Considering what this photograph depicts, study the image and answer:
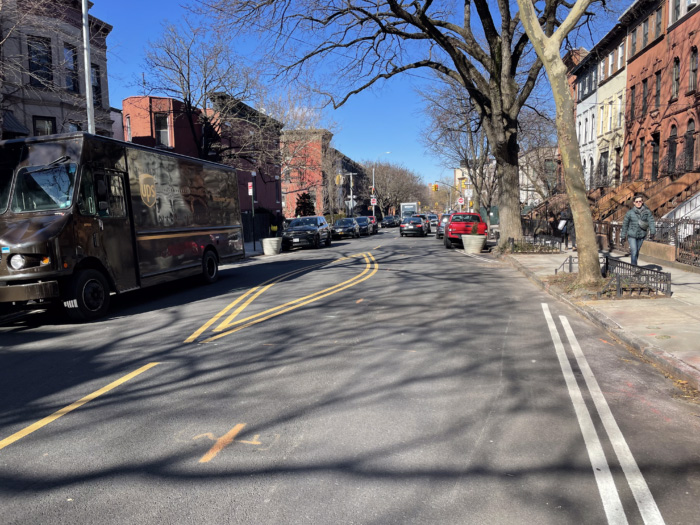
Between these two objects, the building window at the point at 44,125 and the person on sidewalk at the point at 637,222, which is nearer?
the person on sidewalk at the point at 637,222

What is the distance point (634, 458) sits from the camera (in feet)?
12.7

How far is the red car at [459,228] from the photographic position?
2625 centimetres

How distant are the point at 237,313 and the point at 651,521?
7533 mm

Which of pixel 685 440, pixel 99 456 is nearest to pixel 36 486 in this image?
pixel 99 456

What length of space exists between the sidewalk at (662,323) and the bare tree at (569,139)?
0.92 metres

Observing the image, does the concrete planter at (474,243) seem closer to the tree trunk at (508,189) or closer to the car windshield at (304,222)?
the tree trunk at (508,189)

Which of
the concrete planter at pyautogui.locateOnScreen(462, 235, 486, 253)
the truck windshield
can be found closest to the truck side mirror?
the truck windshield

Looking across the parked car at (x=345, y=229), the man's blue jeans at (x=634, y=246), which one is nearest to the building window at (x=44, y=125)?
the parked car at (x=345, y=229)

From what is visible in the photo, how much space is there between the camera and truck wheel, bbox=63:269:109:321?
8.98m

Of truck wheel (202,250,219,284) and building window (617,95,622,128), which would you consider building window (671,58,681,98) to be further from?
truck wheel (202,250,219,284)

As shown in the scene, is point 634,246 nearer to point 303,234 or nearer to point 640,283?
point 640,283

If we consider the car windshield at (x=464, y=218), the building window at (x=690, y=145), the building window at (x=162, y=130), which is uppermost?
the building window at (x=162, y=130)

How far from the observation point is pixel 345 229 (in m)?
40.9

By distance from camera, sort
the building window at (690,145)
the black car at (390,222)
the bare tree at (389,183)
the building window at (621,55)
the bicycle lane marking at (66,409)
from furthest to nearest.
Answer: the bare tree at (389,183) → the black car at (390,222) → the building window at (621,55) → the building window at (690,145) → the bicycle lane marking at (66,409)
